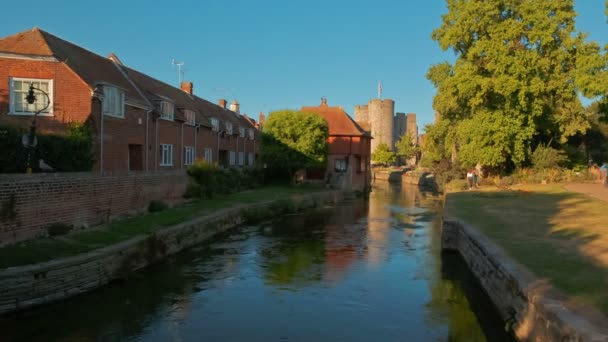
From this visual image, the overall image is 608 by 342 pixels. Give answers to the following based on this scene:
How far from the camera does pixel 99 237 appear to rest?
1369cm

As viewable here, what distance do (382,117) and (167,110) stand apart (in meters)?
74.4

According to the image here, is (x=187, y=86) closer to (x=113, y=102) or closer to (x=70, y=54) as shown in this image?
(x=70, y=54)

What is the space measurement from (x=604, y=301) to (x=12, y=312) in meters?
11.2

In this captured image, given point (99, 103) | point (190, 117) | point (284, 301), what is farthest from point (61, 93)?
point (284, 301)

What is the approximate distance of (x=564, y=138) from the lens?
116 feet

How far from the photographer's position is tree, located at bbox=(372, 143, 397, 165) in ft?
318

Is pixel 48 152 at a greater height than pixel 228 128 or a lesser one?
lesser

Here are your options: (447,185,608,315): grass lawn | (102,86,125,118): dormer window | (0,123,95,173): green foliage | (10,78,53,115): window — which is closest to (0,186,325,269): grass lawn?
(0,123,95,173): green foliage

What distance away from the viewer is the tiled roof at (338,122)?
1934 inches

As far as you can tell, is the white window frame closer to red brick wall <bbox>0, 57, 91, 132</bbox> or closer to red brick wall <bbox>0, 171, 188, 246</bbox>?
red brick wall <bbox>0, 57, 91, 132</bbox>

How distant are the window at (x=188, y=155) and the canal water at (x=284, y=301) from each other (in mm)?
15082

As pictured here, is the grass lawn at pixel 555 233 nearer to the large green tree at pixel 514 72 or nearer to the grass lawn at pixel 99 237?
the large green tree at pixel 514 72

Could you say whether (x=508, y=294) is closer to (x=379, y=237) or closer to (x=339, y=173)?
(x=379, y=237)

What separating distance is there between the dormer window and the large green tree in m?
22.5
